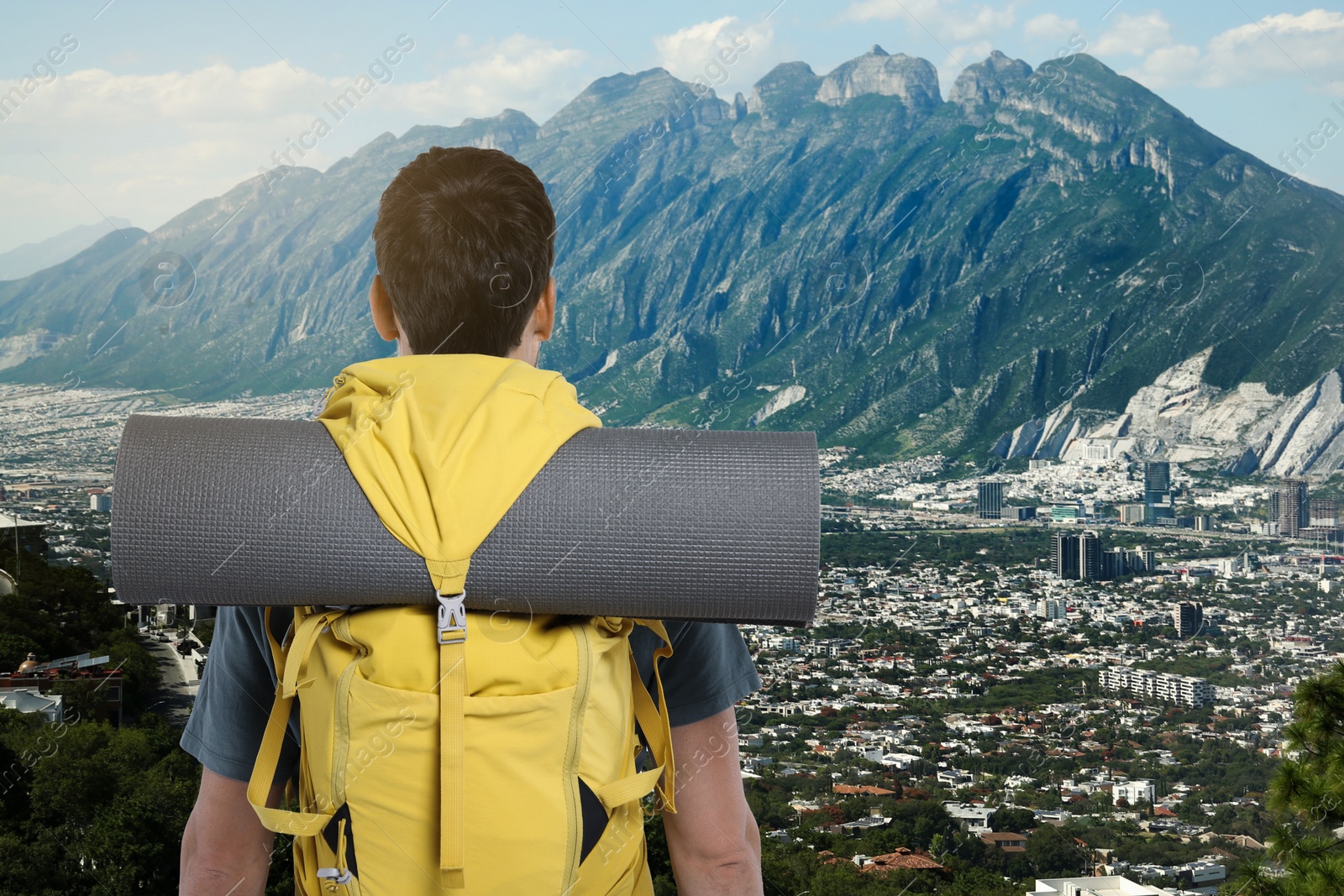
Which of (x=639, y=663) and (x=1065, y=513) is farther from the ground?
(x=639, y=663)

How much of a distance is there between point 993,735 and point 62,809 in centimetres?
1864

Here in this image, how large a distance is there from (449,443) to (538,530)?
3.0 inches

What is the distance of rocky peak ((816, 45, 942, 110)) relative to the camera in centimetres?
6838

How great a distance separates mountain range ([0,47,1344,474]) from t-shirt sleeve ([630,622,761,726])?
1133 inches

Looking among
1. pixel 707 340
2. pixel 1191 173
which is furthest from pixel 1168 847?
pixel 1191 173

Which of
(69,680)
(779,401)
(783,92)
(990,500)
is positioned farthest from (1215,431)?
(69,680)

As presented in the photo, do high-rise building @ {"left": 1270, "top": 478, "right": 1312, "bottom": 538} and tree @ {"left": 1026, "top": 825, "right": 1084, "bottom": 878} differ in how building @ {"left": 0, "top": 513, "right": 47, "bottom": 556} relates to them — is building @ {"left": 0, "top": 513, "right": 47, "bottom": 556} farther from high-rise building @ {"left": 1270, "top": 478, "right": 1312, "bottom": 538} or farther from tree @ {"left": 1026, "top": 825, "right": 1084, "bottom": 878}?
high-rise building @ {"left": 1270, "top": 478, "right": 1312, "bottom": 538}

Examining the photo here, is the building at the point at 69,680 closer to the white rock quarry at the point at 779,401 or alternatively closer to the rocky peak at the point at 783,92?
the white rock quarry at the point at 779,401

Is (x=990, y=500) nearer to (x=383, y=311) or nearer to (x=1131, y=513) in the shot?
(x=1131, y=513)

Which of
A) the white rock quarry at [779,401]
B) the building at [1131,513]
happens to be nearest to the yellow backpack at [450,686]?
the building at [1131,513]

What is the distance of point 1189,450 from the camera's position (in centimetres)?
4031

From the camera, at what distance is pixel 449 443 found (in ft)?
1.82

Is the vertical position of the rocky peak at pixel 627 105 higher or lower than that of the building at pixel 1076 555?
higher

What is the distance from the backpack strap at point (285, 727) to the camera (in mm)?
569
